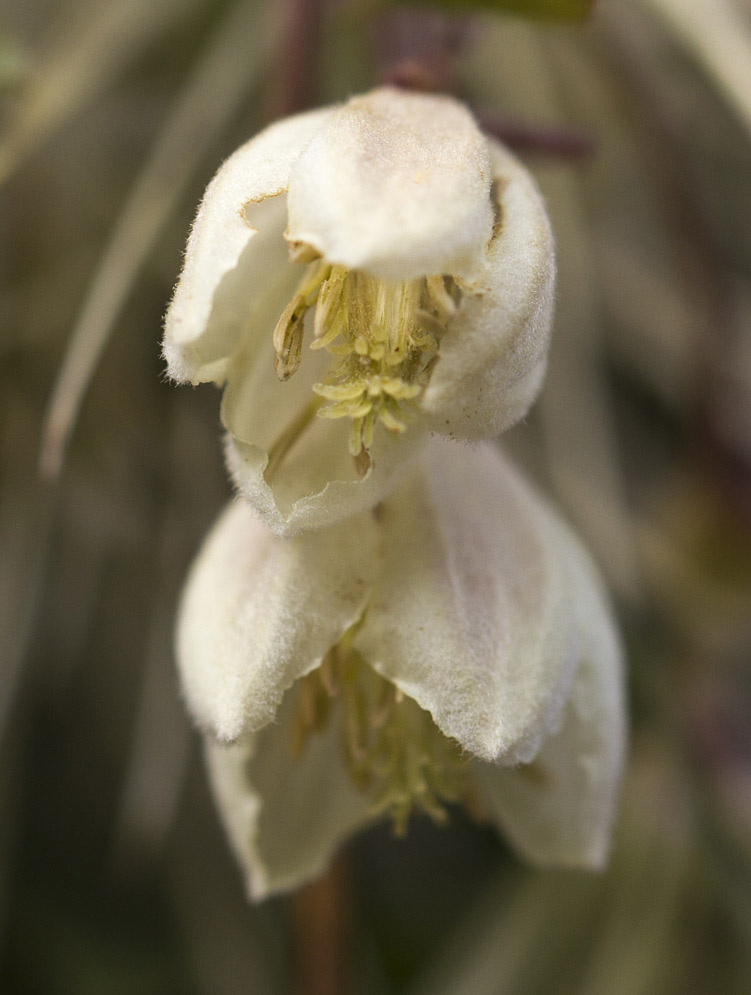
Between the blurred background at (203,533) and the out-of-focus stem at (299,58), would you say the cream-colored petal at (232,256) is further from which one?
the blurred background at (203,533)

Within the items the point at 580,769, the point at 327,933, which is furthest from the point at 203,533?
the point at 580,769

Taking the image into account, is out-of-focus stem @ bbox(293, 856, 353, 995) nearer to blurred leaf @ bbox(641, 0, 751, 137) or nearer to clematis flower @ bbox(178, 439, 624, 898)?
clematis flower @ bbox(178, 439, 624, 898)

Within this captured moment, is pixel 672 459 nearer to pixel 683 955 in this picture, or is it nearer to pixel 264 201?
pixel 683 955

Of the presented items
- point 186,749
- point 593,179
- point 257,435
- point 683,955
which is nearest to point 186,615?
point 257,435

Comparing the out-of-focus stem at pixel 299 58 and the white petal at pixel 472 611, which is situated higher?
the out-of-focus stem at pixel 299 58

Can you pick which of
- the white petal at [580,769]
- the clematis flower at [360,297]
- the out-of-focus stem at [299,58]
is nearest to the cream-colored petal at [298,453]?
the clematis flower at [360,297]

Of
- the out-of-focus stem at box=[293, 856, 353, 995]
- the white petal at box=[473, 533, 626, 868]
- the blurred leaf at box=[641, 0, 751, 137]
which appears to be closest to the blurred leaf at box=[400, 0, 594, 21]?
the blurred leaf at box=[641, 0, 751, 137]
